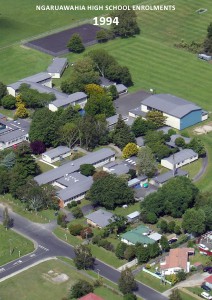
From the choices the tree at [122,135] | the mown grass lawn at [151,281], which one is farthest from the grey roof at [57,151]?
the mown grass lawn at [151,281]

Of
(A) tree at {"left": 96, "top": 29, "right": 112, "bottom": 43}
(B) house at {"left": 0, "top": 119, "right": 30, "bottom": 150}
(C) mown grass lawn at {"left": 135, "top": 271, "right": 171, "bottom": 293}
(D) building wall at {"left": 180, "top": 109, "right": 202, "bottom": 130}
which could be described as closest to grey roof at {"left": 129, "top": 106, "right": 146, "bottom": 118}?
(D) building wall at {"left": 180, "top": 109, "right": 202, "bottom": 130}

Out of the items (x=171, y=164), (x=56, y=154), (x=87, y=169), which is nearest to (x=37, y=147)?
(x=56, y=154)

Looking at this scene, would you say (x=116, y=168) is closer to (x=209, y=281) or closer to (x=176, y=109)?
(x=176, y=109)

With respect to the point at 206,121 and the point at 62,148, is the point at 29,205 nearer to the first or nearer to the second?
the point at 62,148

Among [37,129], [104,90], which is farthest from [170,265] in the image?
[104,90]

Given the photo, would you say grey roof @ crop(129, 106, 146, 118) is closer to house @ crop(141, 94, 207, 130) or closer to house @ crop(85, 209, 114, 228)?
house @ crop(141, 94, 207, 130)

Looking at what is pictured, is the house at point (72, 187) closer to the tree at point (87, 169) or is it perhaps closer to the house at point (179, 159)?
the tree at point (87, 169)

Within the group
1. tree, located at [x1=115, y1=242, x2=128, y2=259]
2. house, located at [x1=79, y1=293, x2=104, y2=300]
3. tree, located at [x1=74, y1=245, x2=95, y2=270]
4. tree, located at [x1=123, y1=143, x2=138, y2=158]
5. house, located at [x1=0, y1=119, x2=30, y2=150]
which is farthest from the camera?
house, located at [x1=0, y1=119, x2=30, y2=150]
